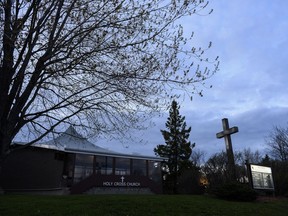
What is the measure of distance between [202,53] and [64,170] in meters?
20.6

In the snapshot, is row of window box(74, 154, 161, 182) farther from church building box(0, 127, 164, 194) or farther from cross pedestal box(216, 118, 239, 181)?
cross pedestal box(216, 118, 239, 181)

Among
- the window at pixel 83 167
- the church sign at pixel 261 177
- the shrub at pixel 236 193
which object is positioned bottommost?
the shrub at pixel 236 193

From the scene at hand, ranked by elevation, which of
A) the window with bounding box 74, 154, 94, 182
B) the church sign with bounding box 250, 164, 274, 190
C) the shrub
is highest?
the window with bounding box 74, 154, 94, 182

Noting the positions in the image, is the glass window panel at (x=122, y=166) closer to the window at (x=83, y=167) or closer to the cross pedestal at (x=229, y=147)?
the window at (x=83, y=167)

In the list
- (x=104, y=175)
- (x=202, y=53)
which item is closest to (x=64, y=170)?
(x=104, y=175)

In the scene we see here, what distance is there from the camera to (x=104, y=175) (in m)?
23.5

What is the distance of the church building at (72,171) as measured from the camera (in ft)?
70.8

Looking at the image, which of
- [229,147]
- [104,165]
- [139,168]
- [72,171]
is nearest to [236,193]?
[229,147]

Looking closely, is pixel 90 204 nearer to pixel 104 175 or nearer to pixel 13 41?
pixel 13 41

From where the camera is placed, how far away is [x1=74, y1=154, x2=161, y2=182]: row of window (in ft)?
79.9

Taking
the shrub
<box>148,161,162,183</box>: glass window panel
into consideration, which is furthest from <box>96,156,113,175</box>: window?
the shrub

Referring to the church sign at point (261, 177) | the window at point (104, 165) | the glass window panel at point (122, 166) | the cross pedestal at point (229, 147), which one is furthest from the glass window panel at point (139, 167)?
the church sign at point (261, 177)

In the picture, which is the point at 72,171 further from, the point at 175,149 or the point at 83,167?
the point at 175,149

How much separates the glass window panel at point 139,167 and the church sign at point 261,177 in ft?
41.1
